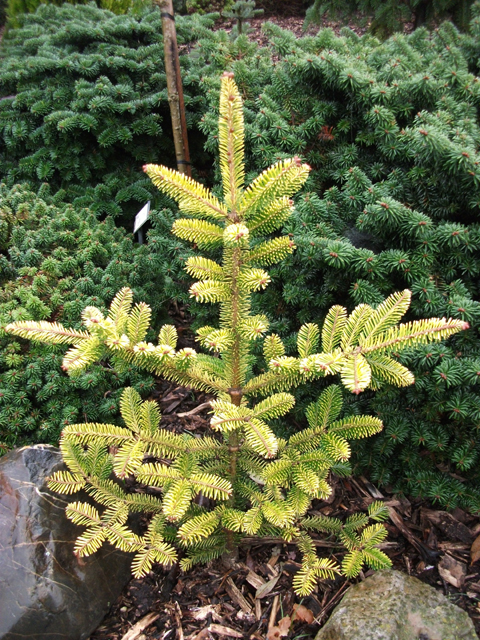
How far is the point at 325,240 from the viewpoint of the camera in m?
2.24

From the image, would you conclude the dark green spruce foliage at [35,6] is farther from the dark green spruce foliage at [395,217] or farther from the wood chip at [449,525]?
the wood chip at [449,525]

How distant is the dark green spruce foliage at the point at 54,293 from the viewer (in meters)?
2.63

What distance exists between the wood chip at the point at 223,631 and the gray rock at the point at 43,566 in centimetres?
48

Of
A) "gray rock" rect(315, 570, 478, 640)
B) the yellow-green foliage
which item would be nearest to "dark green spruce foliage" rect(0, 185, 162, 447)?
the yellow-green foliage

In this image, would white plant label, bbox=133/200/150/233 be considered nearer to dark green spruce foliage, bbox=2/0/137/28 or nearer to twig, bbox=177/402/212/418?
twig, bbox=177/402/212/418

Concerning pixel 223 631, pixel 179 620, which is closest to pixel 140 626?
pixel 179 620

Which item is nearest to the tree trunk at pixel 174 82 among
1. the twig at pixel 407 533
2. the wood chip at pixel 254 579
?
the twig at pixel 407 533

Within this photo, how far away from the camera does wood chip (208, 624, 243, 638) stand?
6.43ft

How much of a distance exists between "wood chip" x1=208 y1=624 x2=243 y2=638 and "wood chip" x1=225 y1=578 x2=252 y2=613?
105mm

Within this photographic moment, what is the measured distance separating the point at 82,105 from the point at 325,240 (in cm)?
281

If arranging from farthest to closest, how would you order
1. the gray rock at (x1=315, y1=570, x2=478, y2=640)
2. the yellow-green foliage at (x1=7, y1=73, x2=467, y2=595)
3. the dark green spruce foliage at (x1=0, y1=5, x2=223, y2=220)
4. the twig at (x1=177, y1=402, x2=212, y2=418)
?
the dark green spruce foliage at (x1=0, y1=5, x2=223, y2=220) < the twig at (x1=177, y1=402, x2=212, y2=418) < the gray rock at (x1=315, y1=570, x2=478, y2=640) < the yellow-green foliage at (x1=7, y1=73, x2=467, y2=595)

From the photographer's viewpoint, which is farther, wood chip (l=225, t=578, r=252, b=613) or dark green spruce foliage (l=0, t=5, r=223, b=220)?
dark green spruce foliage (l=0, t=5, r=223, b=220)

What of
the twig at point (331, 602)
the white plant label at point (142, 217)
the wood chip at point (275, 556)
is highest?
the white plant label at point (142, 217)

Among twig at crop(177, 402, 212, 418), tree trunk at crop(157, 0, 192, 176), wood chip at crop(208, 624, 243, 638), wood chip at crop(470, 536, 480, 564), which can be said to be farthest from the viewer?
tree trunk at crop(157, 0, 192, 176)
